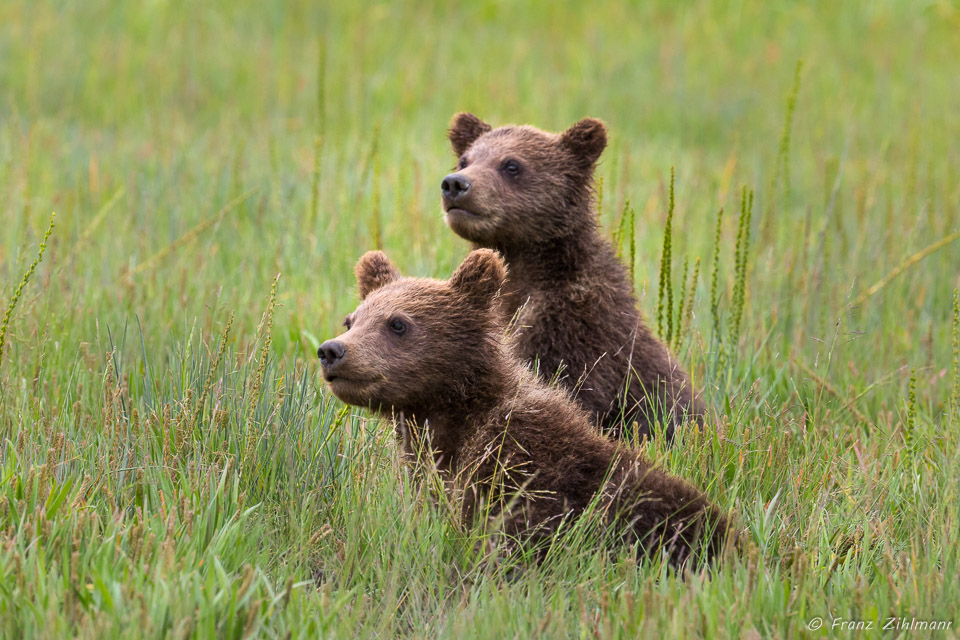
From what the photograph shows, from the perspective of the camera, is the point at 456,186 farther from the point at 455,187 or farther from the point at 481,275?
the point at 481,275

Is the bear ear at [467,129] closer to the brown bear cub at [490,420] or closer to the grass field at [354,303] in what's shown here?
the grass field at [354,303]

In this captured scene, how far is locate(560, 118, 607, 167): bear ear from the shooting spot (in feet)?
18.9

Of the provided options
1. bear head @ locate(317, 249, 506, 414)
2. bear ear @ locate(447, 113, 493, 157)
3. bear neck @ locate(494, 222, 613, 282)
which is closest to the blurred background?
bear ear @ locate(447, 113, 493, 157)

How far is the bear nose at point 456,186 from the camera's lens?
5.39 metres

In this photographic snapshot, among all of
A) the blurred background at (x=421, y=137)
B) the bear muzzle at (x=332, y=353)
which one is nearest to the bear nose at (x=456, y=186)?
the blurred background at (x=421, y=137)

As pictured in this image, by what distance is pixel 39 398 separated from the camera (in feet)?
15.3

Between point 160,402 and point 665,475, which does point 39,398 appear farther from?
point 665,475

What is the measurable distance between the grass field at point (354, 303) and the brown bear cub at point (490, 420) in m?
0.19

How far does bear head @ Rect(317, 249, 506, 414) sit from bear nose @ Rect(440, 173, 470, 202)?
0.95 m

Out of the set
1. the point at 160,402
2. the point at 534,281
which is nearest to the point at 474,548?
the point at 160,402

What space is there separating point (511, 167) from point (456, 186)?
42 cm

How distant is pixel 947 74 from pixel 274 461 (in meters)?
13.2

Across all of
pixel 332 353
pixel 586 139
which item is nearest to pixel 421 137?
pixel 586 139

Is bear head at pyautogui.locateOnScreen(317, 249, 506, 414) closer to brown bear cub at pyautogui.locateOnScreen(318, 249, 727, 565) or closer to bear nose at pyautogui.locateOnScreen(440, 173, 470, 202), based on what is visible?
brown bear cub at pyautogui.locateOnScreen(318, 249, 727, 565)
